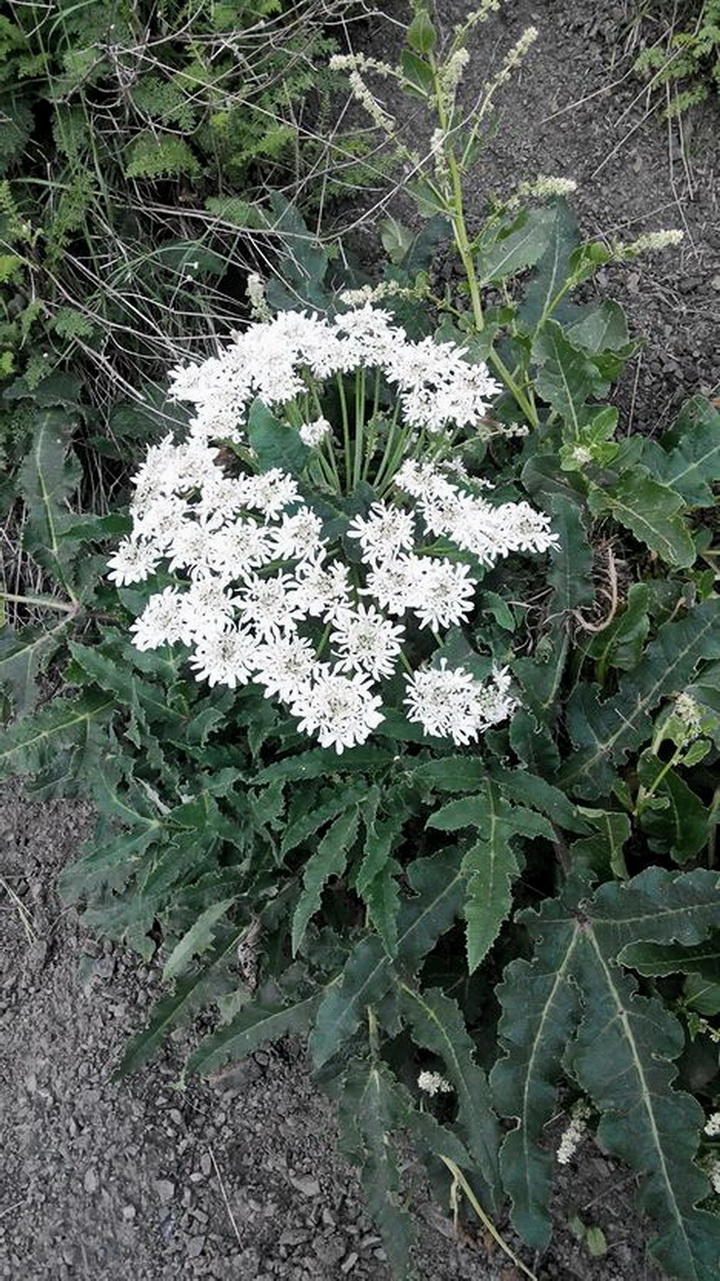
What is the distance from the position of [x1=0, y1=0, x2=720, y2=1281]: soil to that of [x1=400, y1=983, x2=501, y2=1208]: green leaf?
0.47 meters

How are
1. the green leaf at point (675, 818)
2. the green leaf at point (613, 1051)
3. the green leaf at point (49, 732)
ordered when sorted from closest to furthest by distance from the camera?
1. the green leaf at point (613, 1051)
2. the green leaf at point (675, 818)
3. the green leaf at point (49, 732)

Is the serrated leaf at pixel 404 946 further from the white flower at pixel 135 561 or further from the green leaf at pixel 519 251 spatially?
the green leaf at pixel 519 251

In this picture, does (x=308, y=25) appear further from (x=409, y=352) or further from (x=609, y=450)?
(x=609, y=450)

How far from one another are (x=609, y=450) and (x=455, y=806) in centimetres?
75

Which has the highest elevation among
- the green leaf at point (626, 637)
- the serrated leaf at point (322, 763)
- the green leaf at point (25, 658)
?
the green leaf at point (626, 637)

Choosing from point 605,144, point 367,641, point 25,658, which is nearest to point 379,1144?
point 367,641

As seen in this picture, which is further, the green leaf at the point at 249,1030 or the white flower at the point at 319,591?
the green leaf at the point at 249,1030

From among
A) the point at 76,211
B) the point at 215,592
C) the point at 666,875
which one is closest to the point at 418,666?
the point at 215,592

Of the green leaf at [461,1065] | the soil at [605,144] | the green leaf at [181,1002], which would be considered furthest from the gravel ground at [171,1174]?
the soil at [605,144]

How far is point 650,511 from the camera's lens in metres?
2.12

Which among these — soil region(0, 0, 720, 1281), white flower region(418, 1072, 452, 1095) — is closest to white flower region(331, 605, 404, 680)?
white flower region(418, 1072, 452, 1095)

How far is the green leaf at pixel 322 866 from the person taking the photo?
1948 millimetres

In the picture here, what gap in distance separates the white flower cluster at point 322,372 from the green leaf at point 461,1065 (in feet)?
3.50

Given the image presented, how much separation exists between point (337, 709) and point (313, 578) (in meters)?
0.23
